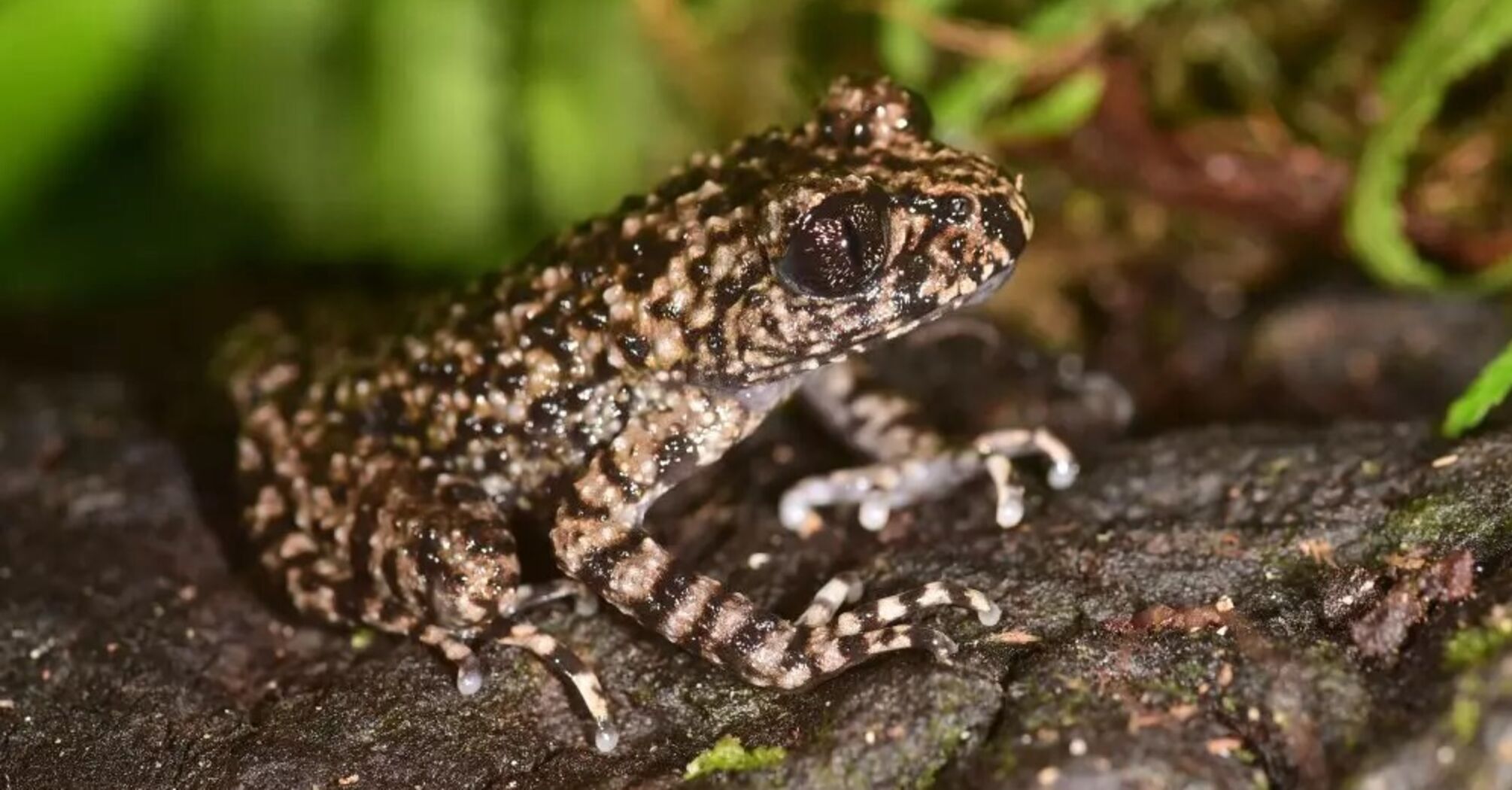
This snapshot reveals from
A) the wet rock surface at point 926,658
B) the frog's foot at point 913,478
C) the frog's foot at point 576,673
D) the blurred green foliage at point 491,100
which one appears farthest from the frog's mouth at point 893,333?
the blurred green foliage at point 491,100

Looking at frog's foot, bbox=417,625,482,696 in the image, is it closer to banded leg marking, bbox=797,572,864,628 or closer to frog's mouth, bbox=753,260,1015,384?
banded leg marking, bbox=797,572,864,628

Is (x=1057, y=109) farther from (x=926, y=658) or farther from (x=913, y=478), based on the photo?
(x=926, y=658)

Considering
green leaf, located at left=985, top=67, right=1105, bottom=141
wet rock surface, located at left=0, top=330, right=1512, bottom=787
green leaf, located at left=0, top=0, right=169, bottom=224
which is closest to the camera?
wet rock surface, located at left=0, top=330, right=1512, bottom=787

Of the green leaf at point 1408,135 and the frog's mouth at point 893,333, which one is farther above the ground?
the green leaf at point 1408,135

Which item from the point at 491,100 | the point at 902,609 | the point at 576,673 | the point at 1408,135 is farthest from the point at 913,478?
the point at 491,100

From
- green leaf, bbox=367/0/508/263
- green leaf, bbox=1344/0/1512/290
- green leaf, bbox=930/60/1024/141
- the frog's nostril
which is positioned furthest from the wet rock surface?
green leaf, bbox=367/0/508/263

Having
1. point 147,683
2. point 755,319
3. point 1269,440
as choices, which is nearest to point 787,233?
point 755,319

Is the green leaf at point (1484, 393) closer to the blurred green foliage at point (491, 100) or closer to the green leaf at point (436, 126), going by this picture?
the blurred green foliage at point (491, 100)
